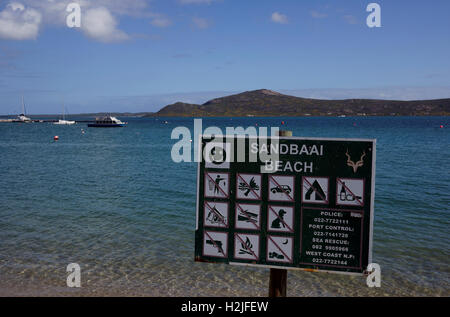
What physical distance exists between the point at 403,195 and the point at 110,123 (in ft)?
471

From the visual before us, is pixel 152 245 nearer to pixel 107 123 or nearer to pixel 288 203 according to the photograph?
pixel 288 203

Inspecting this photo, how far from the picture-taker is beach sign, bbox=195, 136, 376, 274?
4.65m

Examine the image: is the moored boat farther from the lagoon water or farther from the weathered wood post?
the weathered wood post

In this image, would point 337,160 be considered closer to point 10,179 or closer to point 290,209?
point 290,209

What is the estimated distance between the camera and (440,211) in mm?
19281

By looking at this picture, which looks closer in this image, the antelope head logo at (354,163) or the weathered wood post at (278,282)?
the antelope head logo at (354,163)

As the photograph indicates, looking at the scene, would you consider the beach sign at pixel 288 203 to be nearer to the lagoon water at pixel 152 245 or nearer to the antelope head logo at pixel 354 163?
the antelope head logo at pixel 354 163

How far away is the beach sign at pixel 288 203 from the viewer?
4652mm

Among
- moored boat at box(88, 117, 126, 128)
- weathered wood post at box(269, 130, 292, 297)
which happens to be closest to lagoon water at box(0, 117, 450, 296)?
weathered wood post at box(269, 130, 292, 297)

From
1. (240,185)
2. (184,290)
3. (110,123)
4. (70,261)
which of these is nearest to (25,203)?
(70,261)

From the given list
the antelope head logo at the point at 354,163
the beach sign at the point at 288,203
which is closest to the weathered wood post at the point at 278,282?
the beach sign at the point at 288,203

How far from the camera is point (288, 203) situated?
4.89 meters

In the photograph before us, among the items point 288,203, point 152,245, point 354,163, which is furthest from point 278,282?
point 152,245

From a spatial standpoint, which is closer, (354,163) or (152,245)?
(354,163)
